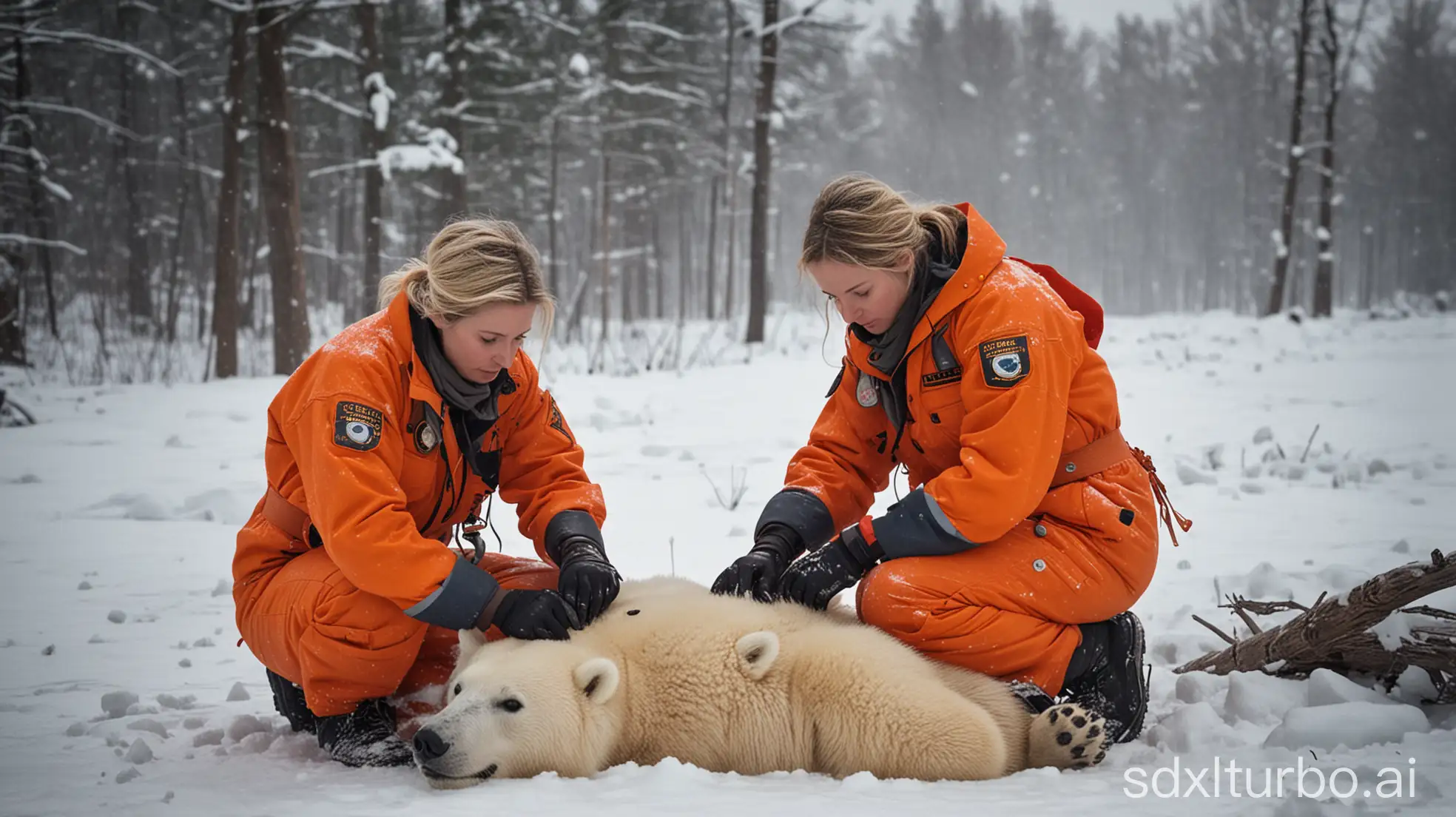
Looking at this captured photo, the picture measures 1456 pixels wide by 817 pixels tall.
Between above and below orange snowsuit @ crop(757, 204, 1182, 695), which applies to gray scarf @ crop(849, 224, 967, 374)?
above

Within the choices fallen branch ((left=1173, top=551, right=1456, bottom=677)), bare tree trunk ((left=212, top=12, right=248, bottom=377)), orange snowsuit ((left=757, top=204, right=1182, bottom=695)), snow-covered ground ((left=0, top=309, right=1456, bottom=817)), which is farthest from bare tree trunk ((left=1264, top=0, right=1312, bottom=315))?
orange snowsuit ((left=757, top=204, right=1182, bottom=695))

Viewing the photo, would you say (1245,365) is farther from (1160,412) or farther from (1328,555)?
(1328,555)

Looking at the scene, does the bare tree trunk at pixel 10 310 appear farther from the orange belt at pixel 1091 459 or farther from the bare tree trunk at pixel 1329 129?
the bare tree trunk at pixel 1329 129

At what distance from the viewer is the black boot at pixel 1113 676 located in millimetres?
2783

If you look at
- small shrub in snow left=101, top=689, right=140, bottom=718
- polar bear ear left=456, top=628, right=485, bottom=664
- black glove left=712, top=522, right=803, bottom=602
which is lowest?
small shrub in snow left=101, top=689, right=140, bottom=718

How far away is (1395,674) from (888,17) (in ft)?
157

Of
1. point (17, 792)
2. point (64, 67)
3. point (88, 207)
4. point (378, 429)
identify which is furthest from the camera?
point (88, 207)

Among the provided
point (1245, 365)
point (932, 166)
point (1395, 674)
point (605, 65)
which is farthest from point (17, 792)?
point (932, 166)

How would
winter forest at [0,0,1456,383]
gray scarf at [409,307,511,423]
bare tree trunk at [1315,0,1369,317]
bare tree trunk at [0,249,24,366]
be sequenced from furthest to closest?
bare tree trunk at [1315,0,1369,317] < winter forest at [0,0,1456,383] < bare tree trunk at [0,249,24,366] < gray scarf at [409,307,511,423]

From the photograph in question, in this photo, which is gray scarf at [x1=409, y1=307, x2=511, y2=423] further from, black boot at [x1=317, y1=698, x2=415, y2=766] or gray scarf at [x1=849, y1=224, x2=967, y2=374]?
gray scarf at [x1=849, y1=224, x2=967, y2=374]

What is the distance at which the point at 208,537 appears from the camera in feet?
17.1

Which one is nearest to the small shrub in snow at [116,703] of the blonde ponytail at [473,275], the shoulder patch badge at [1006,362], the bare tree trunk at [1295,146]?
the blonde ponytail at [473,275]

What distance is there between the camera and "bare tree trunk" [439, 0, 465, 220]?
46.3 feet

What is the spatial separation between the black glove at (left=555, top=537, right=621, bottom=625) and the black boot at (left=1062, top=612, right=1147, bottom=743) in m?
1.46
